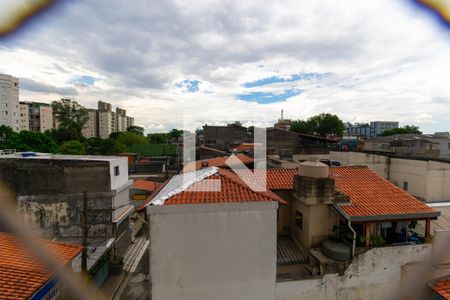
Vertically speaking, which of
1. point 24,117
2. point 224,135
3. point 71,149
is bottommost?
point 71,149

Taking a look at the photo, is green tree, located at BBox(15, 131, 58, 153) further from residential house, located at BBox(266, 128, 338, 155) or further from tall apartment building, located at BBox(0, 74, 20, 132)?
residential house, located at BBox(266, 128, 338, 155)

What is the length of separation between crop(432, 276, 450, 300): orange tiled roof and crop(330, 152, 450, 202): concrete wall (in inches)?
312

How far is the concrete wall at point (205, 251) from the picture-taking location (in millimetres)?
4227

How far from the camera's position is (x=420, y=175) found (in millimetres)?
10188

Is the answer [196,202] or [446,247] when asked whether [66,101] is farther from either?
[446,247]

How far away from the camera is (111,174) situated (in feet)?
28.4

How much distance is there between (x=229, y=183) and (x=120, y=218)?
592cm

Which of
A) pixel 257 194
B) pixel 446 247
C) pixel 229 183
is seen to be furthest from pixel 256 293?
pixel 446 247

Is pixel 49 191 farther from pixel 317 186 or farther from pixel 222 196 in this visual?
pixel 317 186

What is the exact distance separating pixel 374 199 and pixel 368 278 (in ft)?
6.21

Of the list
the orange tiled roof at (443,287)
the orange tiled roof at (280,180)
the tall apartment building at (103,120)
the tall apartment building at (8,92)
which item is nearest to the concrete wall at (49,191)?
the tall apartment building at (8,92)

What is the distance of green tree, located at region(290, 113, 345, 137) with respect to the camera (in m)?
35.0

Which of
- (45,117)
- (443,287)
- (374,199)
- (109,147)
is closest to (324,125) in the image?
(109,147)

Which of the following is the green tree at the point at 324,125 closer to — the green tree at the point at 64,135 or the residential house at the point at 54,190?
the green tree at the point at 64,135
